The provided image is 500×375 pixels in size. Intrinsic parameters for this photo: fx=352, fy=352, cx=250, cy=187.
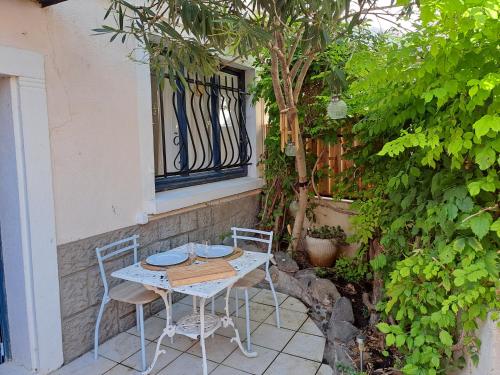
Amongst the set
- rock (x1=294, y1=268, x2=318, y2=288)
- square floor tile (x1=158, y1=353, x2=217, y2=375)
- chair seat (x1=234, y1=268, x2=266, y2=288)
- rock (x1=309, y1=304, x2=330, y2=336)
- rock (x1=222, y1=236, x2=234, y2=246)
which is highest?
chair seat (x1=234, y1=268, x2=266, y2=288)

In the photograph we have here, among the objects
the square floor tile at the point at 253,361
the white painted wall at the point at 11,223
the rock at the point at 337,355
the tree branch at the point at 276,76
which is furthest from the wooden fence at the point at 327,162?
the white painted wall at the point at 11,223

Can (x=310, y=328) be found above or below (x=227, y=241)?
below

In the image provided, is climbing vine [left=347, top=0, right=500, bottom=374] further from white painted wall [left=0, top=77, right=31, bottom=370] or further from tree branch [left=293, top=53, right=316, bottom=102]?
white painted wall [left=0, top=77, right=31, bottom=370]

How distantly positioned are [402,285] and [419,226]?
347mm

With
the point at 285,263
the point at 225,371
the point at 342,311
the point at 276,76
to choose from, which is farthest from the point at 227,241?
the point at 276,76

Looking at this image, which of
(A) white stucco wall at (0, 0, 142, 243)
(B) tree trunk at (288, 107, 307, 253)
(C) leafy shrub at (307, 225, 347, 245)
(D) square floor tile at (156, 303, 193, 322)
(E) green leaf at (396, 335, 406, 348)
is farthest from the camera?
(C) leafy shrub at (307, 225, 347, 245)

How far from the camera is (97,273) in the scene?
2803mm

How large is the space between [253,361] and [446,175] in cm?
183

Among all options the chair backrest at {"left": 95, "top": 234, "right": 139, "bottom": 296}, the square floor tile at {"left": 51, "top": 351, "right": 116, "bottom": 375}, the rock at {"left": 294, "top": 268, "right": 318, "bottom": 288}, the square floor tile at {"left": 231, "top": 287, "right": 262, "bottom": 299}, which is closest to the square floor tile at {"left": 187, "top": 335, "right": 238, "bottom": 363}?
the square floor tile at {"left": 51, "top": 351, "right": 116, "bottom": 375}

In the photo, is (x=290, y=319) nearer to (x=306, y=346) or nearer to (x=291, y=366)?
(x=306, y=346)

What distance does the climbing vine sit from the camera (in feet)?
4.92

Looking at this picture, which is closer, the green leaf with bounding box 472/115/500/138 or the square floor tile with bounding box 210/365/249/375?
the green leaf with bounding box 472/115/500/138

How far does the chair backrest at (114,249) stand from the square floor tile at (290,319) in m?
1.33

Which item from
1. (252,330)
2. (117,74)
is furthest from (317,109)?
(252,330)
